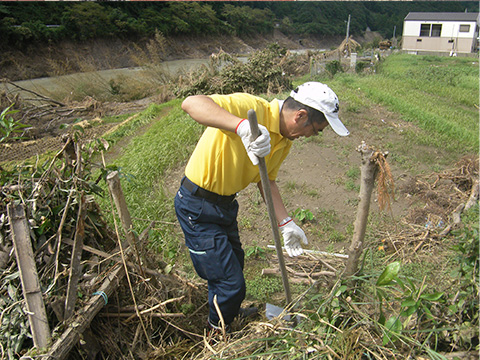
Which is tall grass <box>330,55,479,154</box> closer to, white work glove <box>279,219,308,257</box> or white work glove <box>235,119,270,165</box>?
white work glove <box>279,219,308,257</box>

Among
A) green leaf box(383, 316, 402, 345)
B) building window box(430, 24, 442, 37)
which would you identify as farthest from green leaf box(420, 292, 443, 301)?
building window box(430, 24, 442, 37)

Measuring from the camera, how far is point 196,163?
224 centimetres

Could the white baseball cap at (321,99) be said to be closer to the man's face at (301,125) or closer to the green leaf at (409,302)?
the man's face at (301,125)

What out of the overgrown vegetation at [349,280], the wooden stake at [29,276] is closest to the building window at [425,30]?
the overgrown vegetation at [349,280]

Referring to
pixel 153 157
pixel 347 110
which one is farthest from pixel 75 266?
pixel 347 110

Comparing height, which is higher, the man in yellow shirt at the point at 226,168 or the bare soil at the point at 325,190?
the man in yellow shirt at the point at 226,168

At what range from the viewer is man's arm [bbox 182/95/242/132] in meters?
1.89

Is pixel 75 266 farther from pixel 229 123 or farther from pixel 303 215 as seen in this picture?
pixel 303 215

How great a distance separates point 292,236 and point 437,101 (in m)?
9.93

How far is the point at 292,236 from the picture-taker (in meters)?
2.49

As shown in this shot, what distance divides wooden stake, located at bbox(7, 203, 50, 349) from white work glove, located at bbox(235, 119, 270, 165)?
1195 mm

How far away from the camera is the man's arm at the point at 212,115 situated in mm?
1892

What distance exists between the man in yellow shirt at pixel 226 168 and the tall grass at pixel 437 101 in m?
4.85

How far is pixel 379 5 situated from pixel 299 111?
260 ft
